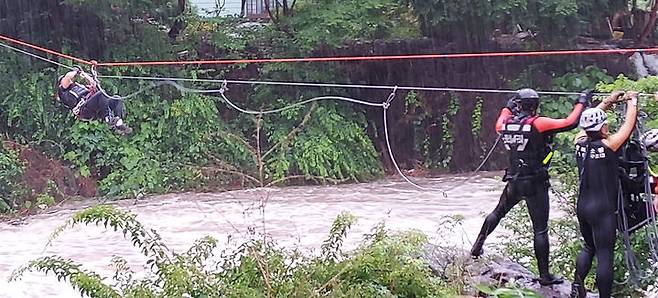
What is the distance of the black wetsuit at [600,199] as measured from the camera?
226 inches

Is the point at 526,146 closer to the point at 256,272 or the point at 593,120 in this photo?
the point at 593,120

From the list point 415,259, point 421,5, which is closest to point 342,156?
point 421,5

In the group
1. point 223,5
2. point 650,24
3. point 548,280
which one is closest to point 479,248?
point 548,280

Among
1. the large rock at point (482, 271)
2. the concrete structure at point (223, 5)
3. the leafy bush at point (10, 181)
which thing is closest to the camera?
the large rock at point (482, 271)

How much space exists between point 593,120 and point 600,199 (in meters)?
0.48

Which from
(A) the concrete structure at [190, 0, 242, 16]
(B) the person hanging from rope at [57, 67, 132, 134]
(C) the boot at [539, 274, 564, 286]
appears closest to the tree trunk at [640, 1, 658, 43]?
(A) the concrete structure at [190, 0, 242, 16]

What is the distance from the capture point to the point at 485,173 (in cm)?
1633

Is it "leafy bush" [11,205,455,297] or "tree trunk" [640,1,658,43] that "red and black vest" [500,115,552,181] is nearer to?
"leafy bush" [11,205,455,297]

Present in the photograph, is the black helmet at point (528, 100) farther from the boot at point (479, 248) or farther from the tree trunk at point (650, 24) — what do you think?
the tree trunk at point (650, 24)

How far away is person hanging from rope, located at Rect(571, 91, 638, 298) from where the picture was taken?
5.68 m

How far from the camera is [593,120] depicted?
5.68m

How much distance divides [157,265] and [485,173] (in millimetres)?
12004

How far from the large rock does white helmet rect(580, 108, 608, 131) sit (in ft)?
3.86

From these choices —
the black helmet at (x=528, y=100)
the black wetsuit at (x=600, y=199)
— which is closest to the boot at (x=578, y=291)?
the black wetsuit at (x=600, y=199)
